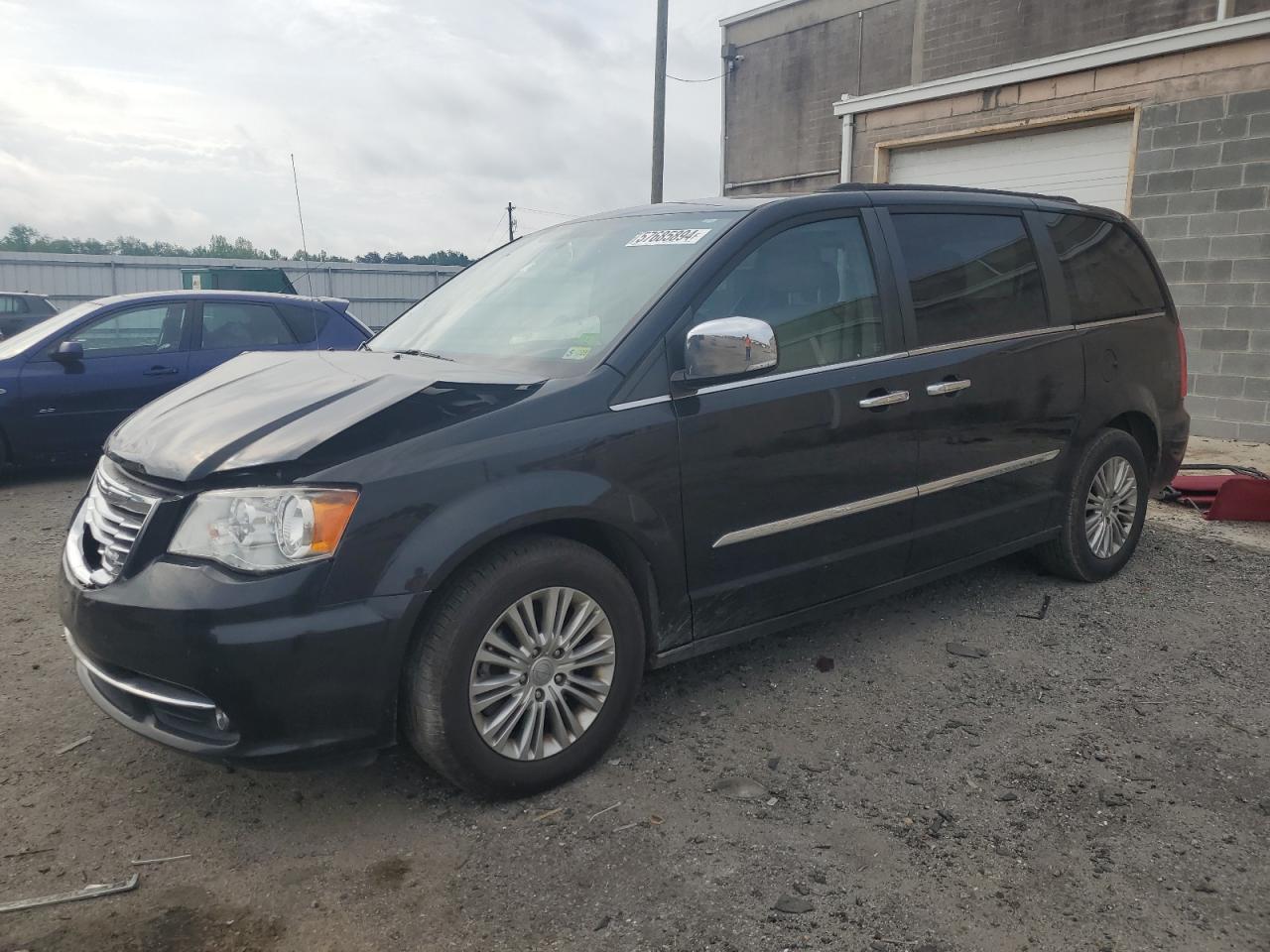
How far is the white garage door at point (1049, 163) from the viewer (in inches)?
388

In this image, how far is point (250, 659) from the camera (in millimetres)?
2424

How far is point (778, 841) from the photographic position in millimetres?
2672

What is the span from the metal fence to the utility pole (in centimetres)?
578

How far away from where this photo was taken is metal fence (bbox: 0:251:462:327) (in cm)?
2078

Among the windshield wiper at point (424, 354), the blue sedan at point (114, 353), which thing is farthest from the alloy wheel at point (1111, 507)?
the blue sedan at point (114, 353)

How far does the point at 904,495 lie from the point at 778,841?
157 centimetres

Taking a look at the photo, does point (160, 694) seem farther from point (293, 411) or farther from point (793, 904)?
point (793, 904)

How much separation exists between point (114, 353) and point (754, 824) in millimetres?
7066

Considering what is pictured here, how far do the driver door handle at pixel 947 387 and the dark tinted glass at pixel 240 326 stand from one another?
6.25 m

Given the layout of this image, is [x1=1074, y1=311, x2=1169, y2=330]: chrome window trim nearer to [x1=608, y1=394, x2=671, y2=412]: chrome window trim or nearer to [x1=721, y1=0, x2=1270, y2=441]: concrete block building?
[x1=608, y1=394, x2=671, y2=412]: chrome window trim

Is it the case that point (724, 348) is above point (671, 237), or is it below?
below

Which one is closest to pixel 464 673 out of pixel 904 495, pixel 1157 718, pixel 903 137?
pixel 904 495

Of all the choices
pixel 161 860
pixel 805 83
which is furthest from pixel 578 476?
pixel 805 83

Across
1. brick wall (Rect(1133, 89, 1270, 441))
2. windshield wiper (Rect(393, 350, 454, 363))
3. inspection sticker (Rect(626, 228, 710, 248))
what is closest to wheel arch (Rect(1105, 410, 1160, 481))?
inspection sticker (Rect(626, 228, 710, 248))
